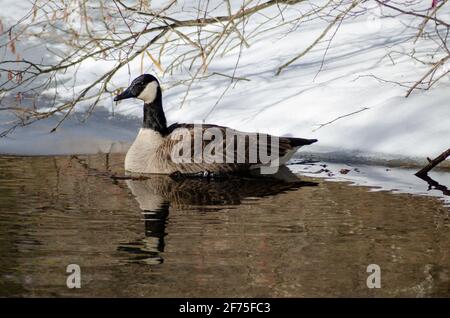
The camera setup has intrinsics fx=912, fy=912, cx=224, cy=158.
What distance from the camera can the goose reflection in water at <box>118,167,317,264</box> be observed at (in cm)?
577

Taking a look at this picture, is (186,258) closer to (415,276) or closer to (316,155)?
(415,276)

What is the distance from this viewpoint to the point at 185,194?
7.70 metres

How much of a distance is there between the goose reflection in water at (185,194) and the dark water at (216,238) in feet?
0.05

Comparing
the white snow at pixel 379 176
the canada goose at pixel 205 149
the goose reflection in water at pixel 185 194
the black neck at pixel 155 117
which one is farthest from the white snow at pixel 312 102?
the goose reflection in water at pixel 185 194

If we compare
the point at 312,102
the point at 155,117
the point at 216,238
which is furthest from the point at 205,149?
the point at 216,238

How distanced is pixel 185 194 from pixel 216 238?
6.06 feet

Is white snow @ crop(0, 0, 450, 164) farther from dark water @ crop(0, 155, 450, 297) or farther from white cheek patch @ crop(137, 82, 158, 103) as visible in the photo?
dark water @ crop(0, 155, 450, 297)

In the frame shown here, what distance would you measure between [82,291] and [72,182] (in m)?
3.15

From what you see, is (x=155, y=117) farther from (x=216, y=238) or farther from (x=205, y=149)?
(x=216, y=238)

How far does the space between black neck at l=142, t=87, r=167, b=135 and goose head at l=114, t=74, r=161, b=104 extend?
4 centimetres

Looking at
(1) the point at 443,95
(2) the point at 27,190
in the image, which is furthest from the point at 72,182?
(1) the point at 443,95

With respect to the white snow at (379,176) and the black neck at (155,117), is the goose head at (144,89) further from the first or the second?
the white snow at (379,176)

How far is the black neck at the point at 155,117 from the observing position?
30.4 ft

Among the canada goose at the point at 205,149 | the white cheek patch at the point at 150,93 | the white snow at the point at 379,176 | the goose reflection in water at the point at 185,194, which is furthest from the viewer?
the white cheek patch at the point at 150,93
